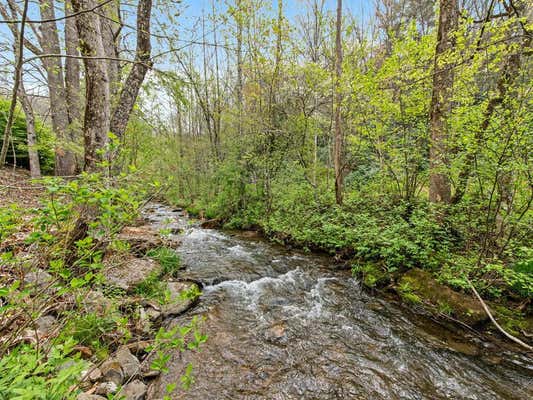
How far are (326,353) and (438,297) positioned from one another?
7.71 feet

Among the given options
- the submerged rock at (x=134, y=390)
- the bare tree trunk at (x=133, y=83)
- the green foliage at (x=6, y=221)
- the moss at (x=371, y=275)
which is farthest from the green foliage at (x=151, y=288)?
the moss at (x=371, y=275)

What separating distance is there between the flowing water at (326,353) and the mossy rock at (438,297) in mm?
370

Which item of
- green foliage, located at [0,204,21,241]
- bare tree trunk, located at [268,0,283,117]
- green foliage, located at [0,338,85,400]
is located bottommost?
green foliage, located at [0,338,85,400]

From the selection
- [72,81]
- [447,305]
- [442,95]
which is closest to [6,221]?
[447,305]

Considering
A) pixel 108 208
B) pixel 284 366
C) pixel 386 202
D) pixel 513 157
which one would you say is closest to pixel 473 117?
pixel 513 157

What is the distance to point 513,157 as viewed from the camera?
3381 millimetres

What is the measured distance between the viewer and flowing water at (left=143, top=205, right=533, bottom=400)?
8.39 feet

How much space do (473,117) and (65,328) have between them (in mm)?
6024

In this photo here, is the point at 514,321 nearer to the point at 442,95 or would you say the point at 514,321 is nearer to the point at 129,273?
the point at 442,95

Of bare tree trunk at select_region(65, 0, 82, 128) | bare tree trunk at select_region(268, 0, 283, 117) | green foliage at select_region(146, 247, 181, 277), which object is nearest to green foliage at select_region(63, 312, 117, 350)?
green foliage at select_region(146, 247, 181, 277)

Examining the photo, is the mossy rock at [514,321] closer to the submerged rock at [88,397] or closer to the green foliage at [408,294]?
the green foliage at [408,294]

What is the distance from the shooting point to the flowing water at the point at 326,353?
256 cm

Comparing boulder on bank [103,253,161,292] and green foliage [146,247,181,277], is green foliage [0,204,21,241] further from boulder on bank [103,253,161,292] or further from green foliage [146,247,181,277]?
green foliage [146,247,181,277]

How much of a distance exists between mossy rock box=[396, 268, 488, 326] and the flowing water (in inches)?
14.6
